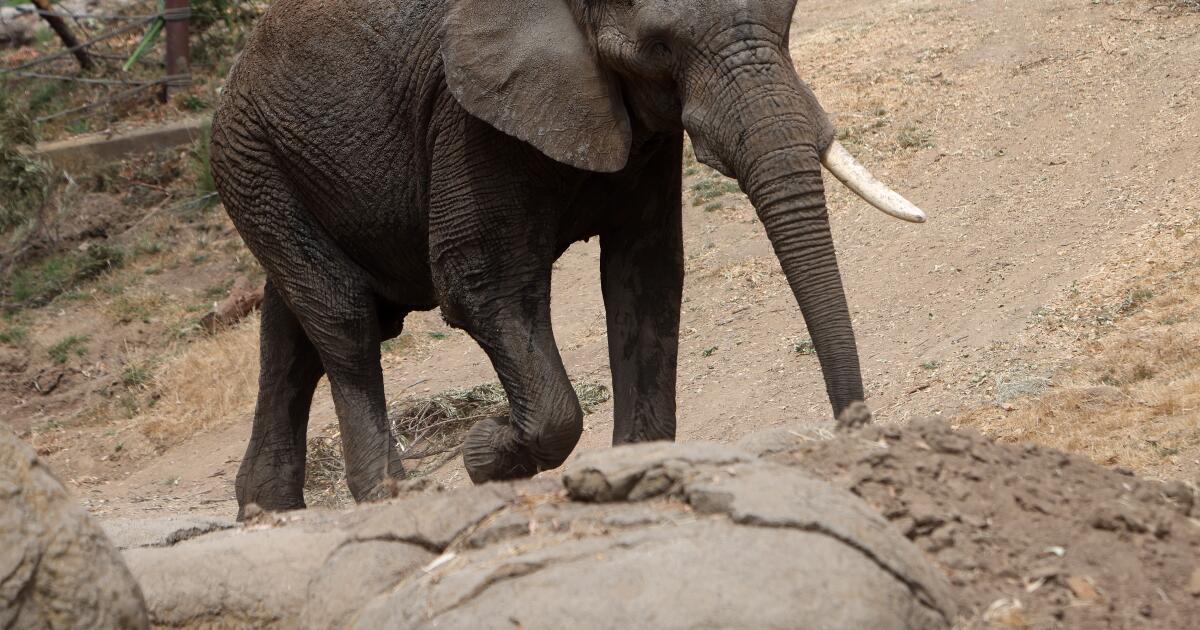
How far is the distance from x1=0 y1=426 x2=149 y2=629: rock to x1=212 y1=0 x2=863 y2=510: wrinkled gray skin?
203 cm

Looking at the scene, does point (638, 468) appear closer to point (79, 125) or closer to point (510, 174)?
point (510, 174)

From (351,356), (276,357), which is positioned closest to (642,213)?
(351,356)

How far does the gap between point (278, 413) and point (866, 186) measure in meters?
3.66

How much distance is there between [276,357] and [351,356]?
89 centimetres

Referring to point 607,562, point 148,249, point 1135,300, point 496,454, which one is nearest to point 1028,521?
point 607,562

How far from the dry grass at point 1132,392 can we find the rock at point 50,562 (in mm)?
3618

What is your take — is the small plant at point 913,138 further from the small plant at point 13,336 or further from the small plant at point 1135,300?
the small plant at point 13,336

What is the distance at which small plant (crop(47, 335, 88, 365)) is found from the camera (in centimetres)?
1220

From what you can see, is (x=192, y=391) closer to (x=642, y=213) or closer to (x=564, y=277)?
(x=564, y=277)

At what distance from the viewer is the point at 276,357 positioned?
24.0ft

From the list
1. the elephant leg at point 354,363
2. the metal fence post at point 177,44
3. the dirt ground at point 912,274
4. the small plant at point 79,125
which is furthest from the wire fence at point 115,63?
the elephant leg at point 354,363

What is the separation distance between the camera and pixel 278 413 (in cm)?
738

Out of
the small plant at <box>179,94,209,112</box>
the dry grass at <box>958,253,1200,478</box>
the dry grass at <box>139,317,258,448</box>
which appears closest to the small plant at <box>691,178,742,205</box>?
the dry grass at <box>139,317,258,448</box>

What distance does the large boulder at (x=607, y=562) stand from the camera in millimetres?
3162
